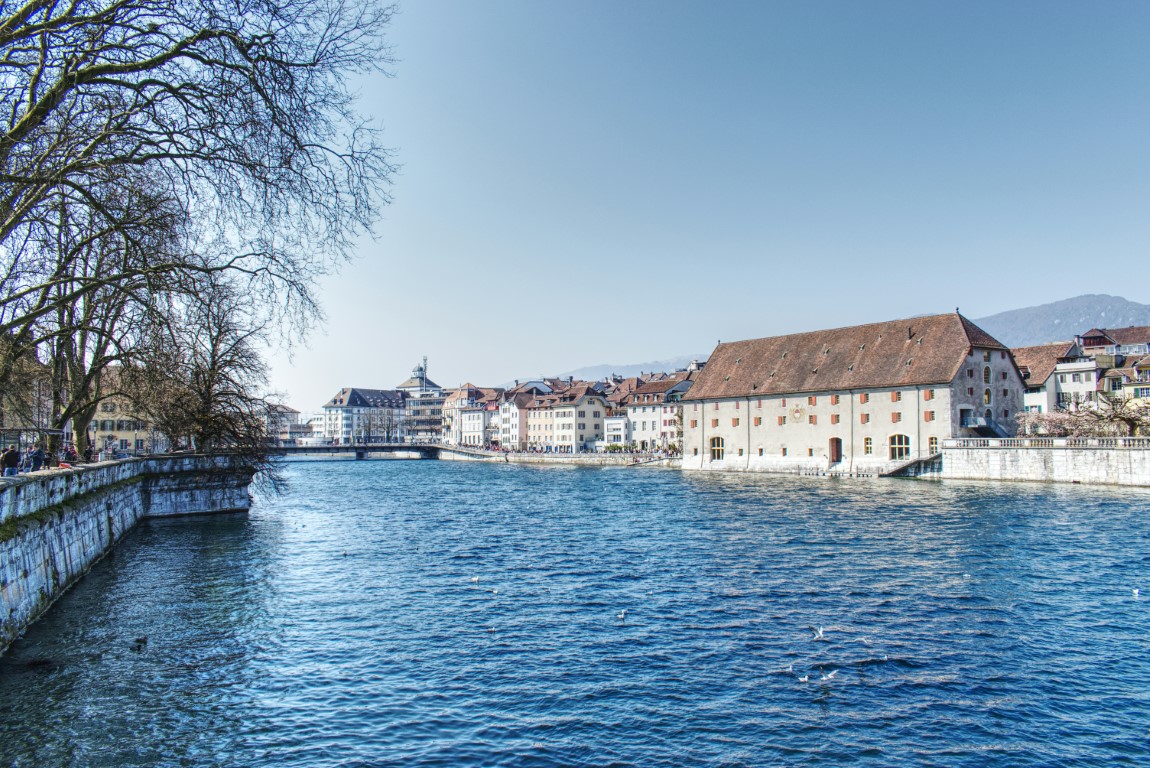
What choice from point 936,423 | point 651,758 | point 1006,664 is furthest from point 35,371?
point 936,423

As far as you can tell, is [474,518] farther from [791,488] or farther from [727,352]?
[727,352]

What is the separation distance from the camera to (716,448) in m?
80.5

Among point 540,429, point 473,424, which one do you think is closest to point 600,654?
point 540,429

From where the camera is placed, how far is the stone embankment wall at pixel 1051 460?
49781 mm

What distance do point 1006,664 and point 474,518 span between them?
96.6 ft

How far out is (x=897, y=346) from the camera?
68.3 meters

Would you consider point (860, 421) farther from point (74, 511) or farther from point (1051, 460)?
point (74, 511)

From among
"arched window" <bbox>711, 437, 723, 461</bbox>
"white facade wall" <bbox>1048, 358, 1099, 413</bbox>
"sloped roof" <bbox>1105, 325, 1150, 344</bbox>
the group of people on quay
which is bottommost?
"arched window" <bbox>711, 437, 723, 461</bbox>

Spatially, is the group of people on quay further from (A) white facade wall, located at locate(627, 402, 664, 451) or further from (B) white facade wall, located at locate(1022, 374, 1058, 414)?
(A) white facade wall, located at locate(627, 402, 664, 451)

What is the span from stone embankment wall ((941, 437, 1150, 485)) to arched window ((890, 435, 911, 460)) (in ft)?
12.9

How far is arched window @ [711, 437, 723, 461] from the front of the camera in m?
79.9

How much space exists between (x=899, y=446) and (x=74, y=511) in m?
60.4

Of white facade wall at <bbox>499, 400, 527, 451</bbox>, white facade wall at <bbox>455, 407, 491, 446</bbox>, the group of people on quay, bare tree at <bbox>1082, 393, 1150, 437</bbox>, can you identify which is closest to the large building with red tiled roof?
bare tree at <bbox>1082, 393, 1150, 437</bbox>

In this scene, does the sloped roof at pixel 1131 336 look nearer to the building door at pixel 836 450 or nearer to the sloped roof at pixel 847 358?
the sloped roof at pixel 847 358
